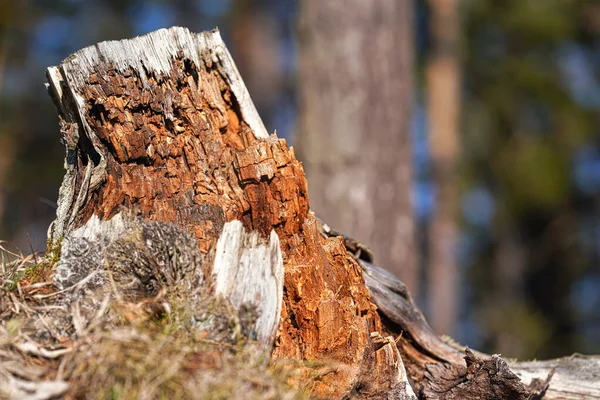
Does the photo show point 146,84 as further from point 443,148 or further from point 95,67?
point 443,148

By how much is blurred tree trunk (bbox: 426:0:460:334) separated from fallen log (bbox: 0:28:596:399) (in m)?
9.03

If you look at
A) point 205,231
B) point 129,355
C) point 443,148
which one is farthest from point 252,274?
point 443,148

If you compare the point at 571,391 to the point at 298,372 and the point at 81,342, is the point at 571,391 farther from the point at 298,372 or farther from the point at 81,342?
the point at 81,342

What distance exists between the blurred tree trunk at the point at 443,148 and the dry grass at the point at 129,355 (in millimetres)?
9695

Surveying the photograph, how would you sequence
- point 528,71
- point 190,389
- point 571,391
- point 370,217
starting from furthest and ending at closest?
point 528,71 < point 370,217 < point 571,391 < point 190,389

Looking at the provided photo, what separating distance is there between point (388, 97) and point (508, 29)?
11.4 m

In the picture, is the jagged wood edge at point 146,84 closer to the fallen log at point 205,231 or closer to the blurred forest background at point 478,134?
the fallen log at point 205,231

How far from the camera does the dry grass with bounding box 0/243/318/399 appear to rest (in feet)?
4.59

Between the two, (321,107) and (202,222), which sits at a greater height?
(321,107)

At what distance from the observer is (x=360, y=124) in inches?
204

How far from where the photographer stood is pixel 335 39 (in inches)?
207

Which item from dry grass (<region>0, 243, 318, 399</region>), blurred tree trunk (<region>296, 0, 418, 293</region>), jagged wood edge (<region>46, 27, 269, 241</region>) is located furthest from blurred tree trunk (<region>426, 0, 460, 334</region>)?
dry grass (<region>0, 243, 318, 399</region>)

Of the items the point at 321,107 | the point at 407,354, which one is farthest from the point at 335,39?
the point at 407,354

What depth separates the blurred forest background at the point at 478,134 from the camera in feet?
38.3
